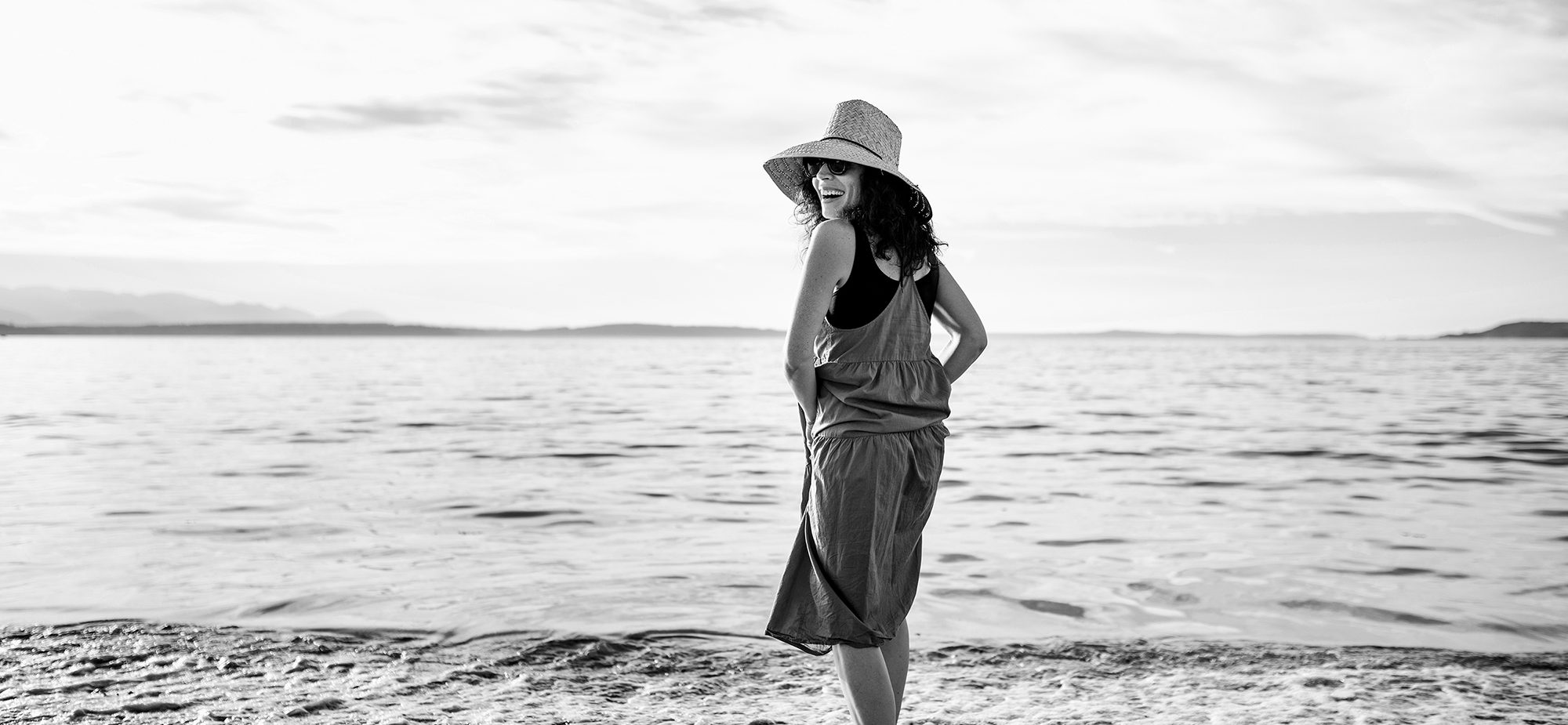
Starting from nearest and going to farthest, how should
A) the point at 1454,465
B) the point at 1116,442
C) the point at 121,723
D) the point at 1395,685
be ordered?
the point at 121,723 → the point at 1395,685 → the point at 1454,465 → the point at 1116,442

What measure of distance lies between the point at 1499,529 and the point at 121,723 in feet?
33.1

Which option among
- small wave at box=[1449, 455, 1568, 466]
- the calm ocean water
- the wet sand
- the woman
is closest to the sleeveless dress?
the woman

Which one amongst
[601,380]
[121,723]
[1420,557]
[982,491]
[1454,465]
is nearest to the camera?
[121,723]

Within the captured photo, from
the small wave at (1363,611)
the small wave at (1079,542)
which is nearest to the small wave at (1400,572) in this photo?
the small wave at (1363,611)

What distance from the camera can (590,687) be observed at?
461 cm

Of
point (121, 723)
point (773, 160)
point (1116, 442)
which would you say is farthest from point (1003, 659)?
point (1116, 442)

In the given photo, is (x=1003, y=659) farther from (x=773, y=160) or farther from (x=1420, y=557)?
(x=1420, y=557)

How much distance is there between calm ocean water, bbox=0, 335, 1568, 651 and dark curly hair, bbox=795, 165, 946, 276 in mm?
3008

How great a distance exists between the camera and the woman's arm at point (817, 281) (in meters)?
2.96

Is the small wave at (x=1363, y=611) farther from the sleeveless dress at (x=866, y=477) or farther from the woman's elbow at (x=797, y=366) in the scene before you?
the woman's elbow at (x=797, y=366)

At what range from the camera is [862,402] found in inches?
120

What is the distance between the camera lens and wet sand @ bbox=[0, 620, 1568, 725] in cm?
415

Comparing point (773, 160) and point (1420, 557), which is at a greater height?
point (773, 160)

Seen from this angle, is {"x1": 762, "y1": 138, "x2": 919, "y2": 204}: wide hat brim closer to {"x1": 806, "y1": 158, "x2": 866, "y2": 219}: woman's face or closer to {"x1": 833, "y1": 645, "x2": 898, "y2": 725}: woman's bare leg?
{"x1": 806, "y1": 158, "x2": 866, "y2": 219}: woman's face
